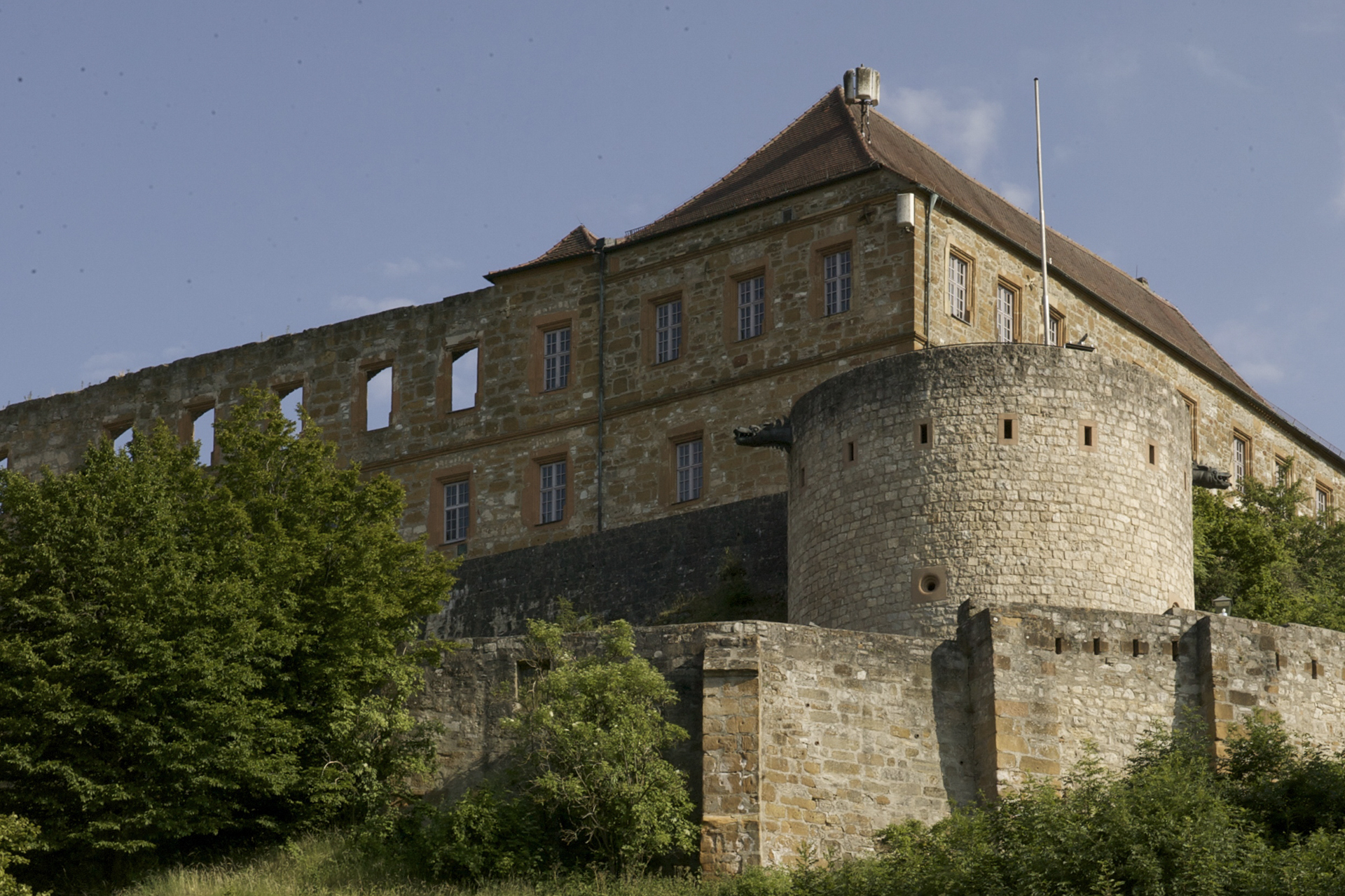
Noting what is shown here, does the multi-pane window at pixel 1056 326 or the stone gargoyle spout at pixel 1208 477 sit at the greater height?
the multi-pane window at pixel 1056 326

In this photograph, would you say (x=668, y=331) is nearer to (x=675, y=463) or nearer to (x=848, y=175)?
(x=675, y=463)

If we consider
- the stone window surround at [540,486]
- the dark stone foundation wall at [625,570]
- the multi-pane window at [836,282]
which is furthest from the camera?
the stone window surround at [540,486]

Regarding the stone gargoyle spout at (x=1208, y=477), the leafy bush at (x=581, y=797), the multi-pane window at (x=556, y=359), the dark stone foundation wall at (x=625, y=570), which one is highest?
the multi-pane window at (x=556, y=359)

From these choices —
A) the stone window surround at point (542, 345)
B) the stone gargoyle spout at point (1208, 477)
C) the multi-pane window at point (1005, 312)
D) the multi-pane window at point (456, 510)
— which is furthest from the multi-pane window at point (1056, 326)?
the multi-pane window at point (456, 510)

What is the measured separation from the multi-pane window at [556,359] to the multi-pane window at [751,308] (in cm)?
433

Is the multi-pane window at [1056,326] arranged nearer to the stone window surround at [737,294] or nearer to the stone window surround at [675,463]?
the stone window surround at [737,294]

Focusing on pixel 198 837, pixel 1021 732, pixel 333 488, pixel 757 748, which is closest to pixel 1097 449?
pixel 1021 732

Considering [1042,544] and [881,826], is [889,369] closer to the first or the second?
[1042,544]

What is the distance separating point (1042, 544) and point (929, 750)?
345 centimetres

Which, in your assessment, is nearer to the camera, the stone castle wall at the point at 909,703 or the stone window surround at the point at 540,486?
the stone castle wall at the point at 909,703

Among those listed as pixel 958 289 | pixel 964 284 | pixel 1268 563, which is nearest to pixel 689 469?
pixel 958 289

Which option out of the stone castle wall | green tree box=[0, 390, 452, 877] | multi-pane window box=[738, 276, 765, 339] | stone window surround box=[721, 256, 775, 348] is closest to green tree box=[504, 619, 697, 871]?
the stone castle wall

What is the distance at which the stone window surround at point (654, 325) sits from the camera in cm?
4872

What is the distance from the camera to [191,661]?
32531 mm
